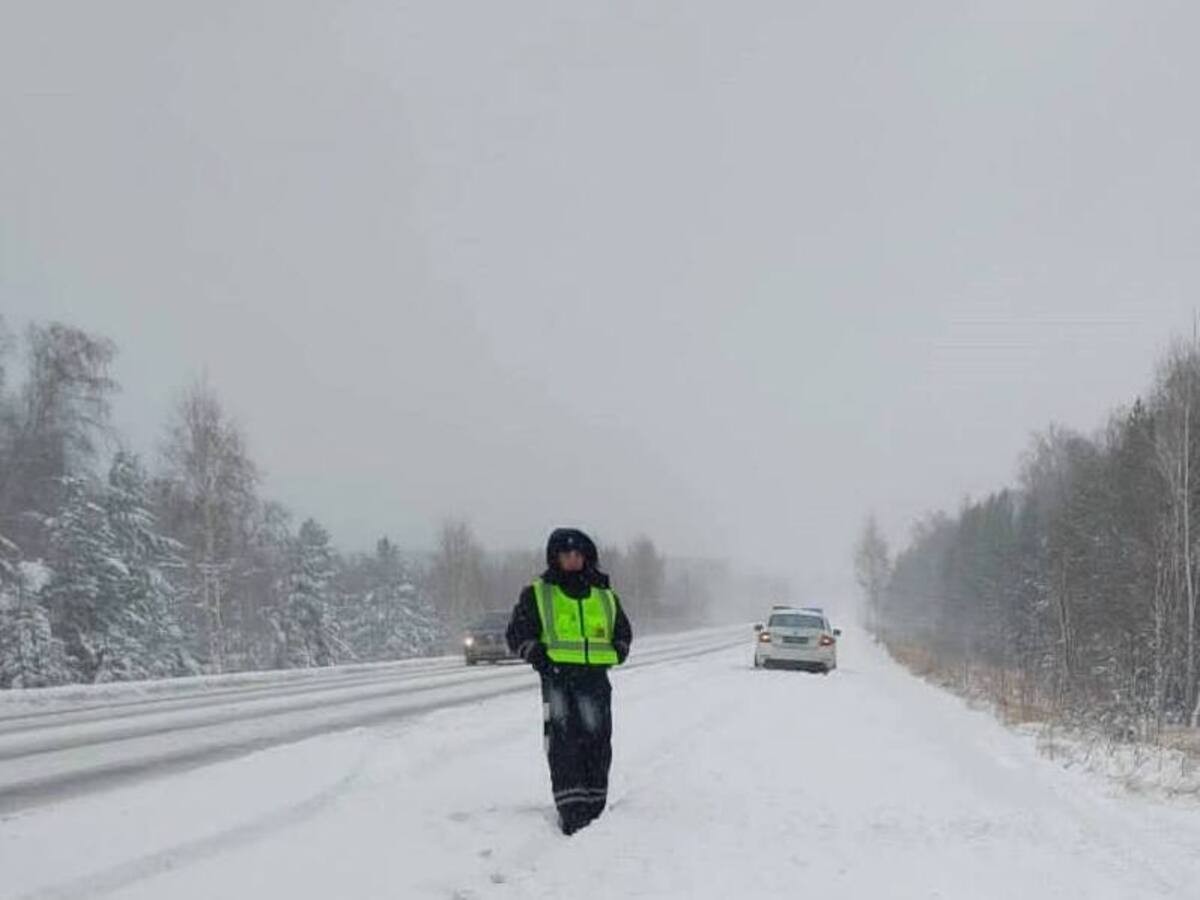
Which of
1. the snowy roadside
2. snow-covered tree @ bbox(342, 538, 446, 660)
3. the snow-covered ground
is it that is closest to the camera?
the snow-covered ground

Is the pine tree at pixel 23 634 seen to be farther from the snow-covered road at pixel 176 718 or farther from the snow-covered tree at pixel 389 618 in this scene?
the snow-covered tree at pixel 389 618

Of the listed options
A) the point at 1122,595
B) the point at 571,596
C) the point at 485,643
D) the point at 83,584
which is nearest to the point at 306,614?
the point at 83,584

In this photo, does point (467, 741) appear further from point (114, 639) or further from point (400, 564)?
point (400, 564)

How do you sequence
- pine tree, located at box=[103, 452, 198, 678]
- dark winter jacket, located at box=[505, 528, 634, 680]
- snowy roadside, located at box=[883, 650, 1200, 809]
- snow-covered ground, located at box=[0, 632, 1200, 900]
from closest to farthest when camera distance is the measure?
snow-covered ground, located at box=[0, 632, 1200, 900] < dark winter jacket, located at box=[505, 528, 634, 680] < snowy roadside, located at box=[883, 650, 1200, 809] < pine tree, located at box=[103, 452, 198, 678]

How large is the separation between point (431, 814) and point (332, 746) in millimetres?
4270

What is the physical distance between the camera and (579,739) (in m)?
7.26

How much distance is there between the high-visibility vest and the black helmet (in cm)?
19

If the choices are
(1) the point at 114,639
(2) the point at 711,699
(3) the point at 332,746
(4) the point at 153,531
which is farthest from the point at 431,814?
(4) the point at 153,531

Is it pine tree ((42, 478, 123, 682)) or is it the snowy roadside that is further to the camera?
pine tree ((42, 478, 123, 682))

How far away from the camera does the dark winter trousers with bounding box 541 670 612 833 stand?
23.1 feet

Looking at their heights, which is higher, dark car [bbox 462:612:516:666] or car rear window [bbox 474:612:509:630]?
car rear window [bbox 474:612:509:630]

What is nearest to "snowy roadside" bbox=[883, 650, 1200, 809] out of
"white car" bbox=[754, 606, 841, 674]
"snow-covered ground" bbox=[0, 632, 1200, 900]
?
"snow-covered ground" bbox=[0, 632, 1200, 900]

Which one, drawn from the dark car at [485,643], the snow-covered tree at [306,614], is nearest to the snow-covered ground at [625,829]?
the dark car at [485,643]

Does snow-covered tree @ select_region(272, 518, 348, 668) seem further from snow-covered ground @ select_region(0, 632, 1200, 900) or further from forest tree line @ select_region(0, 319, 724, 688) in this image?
snow-covered ground @ select_region(0, 632, 1200, 900)
